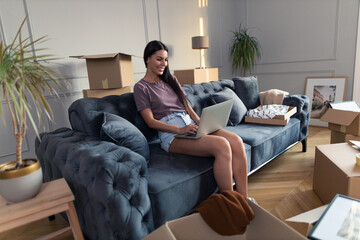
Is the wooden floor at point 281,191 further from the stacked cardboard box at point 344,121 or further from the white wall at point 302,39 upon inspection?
the white wall at point 302,39

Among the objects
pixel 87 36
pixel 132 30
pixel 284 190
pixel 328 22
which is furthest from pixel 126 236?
pixel 328 22

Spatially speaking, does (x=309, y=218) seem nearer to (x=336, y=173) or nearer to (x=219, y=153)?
(x=219, y=153)

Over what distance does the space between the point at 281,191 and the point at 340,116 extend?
0.84 metres

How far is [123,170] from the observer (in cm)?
106

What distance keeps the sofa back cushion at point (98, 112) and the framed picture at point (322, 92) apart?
282 cm

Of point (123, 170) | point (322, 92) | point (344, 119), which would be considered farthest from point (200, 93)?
point (322, 92)

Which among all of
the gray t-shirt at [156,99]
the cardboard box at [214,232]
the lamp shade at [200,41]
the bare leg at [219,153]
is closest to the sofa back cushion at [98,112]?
the gray t-shirt at [156,99]

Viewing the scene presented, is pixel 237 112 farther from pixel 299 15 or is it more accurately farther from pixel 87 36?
pixel 299 15

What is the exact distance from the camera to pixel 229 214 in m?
0.74

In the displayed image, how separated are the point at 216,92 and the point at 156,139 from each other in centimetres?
89

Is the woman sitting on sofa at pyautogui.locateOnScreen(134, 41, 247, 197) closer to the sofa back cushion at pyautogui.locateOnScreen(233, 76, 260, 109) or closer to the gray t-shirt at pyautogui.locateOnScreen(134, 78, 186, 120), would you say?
the gray t-shirt at pyautogui.locateOnScreen(134, 78, 186, 120)

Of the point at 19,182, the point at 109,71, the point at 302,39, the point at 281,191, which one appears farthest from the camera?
the point at 302,39

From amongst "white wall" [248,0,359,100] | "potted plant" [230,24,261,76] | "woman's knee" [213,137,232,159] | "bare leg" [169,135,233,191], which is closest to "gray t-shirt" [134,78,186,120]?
"bare leg" [169,135,233,191]

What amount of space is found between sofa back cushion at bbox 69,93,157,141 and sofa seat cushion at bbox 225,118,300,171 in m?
0.74
